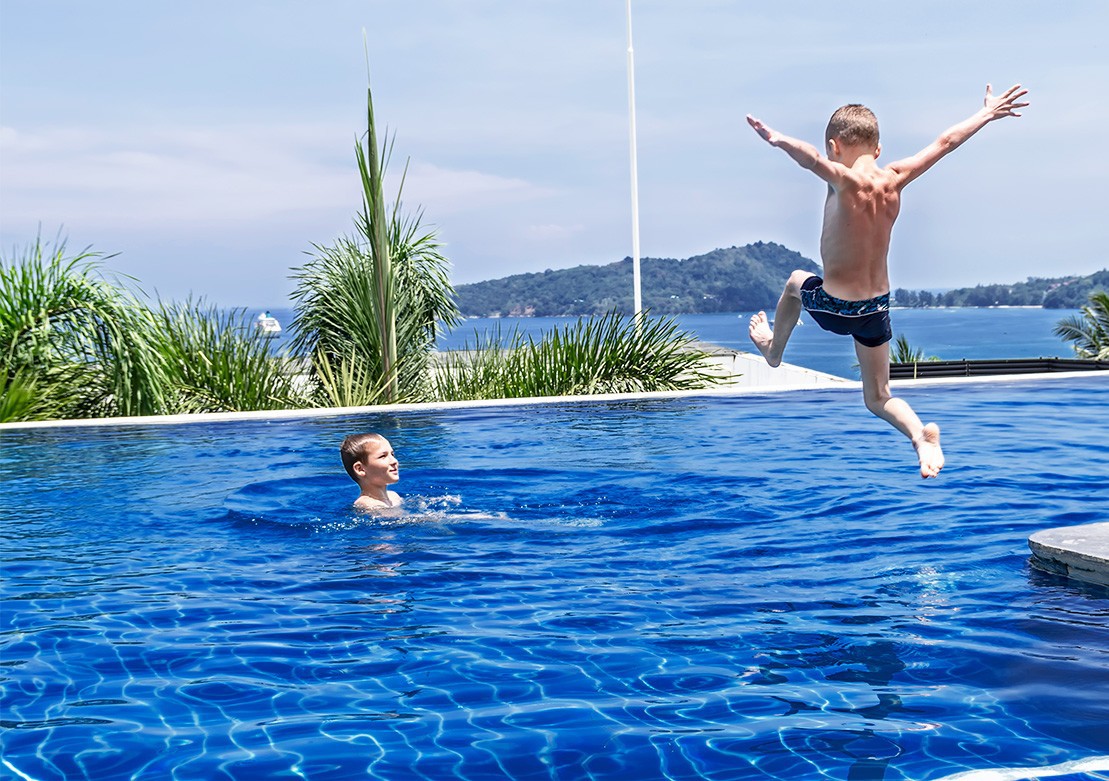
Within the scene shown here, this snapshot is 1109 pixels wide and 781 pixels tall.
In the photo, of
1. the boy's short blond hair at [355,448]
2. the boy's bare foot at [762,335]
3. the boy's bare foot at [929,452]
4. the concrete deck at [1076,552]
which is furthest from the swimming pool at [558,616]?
the boy's bare foot at [762,335]

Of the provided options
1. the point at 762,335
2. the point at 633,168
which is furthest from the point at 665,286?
the point at 762,335

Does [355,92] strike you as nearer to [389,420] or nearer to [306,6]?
[389,420]

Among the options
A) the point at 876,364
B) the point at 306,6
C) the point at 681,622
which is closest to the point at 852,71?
the point at 876,364

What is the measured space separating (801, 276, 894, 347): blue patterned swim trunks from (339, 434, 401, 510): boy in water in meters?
3.24

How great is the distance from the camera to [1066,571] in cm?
510

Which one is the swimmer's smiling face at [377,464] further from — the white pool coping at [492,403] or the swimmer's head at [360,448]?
the white pool coping at [492,403]

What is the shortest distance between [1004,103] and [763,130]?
1.05 metres

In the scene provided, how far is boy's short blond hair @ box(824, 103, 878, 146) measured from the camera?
4.36m

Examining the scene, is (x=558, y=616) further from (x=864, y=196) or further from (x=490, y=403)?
(x=490, y=403)

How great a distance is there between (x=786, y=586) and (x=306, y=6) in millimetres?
14374

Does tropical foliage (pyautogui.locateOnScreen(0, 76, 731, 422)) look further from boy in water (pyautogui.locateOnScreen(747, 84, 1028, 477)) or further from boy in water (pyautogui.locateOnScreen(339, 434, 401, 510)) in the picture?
boy in water (pyautogui.locateOnScreen(747, 84, 1028, 477))

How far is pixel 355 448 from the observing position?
7164mm

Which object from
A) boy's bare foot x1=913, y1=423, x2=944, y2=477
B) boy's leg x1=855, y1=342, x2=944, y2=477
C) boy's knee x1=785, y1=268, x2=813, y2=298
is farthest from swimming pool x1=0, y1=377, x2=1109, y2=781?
boy's knee x1=785, y1=268, x2=813, y2=298

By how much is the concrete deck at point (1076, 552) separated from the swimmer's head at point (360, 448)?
12.1 ft
